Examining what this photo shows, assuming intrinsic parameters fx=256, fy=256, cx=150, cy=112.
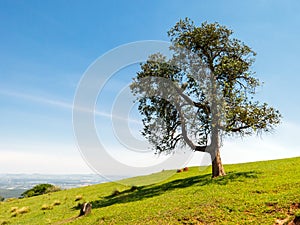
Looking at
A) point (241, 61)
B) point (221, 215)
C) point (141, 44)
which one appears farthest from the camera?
point (241, 61)

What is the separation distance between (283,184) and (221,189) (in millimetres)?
4874

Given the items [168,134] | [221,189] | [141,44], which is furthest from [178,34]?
[221,189]

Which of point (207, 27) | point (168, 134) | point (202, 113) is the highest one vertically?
point (207, 27)

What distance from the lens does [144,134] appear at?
29781mm

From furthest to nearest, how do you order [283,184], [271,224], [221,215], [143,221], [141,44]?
[141,44], [283,184], [143,221], [221,215], [271,224]

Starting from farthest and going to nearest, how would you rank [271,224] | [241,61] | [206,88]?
[241,61]
[206,88]
[271,224]

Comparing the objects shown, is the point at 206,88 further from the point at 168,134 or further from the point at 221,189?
the point at 221,189

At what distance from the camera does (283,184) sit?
20.6m

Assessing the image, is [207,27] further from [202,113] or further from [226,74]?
[202,113]

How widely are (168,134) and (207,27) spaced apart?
13.6 m

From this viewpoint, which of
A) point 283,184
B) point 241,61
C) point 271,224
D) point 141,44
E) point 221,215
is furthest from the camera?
point 241,61

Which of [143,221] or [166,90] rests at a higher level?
[166,90]

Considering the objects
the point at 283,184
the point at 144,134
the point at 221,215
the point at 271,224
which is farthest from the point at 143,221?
the point at 144,134

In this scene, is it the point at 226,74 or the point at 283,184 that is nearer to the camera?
the point at 283,184
